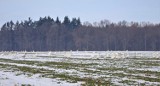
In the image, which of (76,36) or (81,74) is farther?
(76,36)

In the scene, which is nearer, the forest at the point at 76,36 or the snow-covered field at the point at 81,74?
the snow-covered field at the point at 81,74

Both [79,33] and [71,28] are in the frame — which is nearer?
[79,33]

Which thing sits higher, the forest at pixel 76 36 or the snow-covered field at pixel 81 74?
the forest at pixel 76 36

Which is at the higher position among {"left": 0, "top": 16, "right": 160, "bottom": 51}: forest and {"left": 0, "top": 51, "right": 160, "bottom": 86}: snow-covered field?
{"left": 0, "top": 16, "right": 160, "bottom": 51}: forest

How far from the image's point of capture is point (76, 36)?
5591 inches

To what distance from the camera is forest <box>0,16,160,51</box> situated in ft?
421

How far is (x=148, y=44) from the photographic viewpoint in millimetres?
126812

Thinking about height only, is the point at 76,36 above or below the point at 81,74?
above

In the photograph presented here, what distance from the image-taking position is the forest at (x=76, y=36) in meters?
128

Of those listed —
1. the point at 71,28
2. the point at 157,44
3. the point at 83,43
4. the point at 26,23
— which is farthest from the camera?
the point at 26,23

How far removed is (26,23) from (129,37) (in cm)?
7250

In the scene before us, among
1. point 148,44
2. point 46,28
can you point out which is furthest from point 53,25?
point 148,44

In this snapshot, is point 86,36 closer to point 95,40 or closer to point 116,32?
point 95,40

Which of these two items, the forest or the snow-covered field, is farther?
the forest
